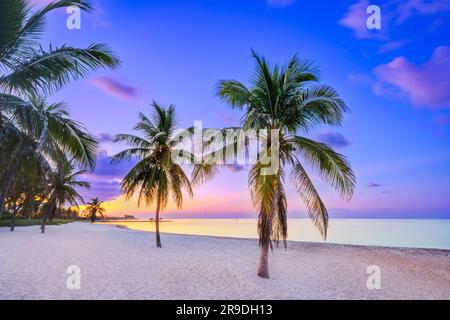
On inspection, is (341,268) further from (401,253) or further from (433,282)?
(401,253)

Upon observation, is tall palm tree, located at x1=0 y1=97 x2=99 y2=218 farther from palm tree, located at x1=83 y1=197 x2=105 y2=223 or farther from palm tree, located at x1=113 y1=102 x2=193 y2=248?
palm tree, located at x1=83 y1=197 x2=105 y2=223

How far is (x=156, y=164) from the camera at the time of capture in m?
16.9

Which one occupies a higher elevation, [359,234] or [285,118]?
[285,118]

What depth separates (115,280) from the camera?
8.90 meters

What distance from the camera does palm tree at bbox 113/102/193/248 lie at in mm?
16525

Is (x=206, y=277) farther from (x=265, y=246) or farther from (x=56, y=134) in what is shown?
(x=56, y=134)

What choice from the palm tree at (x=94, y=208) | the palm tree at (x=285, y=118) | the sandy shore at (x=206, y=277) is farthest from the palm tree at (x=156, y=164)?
the palm tree at (x=94, y=208)

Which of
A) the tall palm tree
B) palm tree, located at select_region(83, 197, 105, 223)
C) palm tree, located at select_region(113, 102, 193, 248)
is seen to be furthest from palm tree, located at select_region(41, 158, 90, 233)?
palm tree, located at select_region(83, 197, 105, 223)

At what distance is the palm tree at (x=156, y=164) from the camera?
16525mm

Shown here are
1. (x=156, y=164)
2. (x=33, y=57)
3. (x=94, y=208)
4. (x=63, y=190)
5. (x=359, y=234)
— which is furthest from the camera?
(x=94, y=208)

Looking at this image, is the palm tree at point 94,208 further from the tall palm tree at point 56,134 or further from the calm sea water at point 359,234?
the tall palm tree at point 56,134

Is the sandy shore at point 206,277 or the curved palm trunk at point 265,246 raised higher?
the curved palm trunk at point 265,246

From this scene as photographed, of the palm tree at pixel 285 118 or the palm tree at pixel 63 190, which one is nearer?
the palm tree at pixel 285 118

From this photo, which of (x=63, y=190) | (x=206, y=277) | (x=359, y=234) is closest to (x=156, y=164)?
(x=206, y=277)
